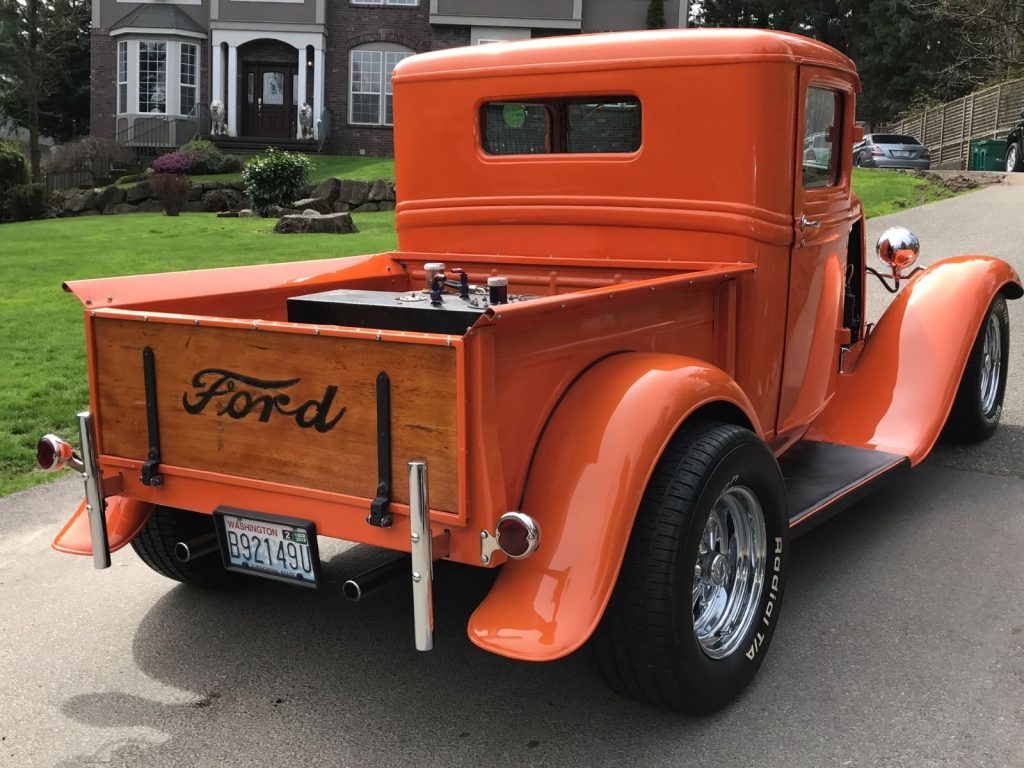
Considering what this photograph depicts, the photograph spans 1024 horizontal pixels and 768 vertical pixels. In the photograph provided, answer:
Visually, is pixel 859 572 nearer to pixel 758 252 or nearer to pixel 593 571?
pixel 758 252

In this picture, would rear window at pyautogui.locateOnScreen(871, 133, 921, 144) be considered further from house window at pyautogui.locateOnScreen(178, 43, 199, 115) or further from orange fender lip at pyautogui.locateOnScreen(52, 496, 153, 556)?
orange fender lip at pyautogui.locateOnScreen(52, 496, 153, 556)

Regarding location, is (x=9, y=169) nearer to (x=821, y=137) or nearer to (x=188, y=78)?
(x=188, y=78)

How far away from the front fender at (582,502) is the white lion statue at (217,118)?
92.1ft

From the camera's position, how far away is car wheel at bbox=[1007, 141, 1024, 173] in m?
22.3

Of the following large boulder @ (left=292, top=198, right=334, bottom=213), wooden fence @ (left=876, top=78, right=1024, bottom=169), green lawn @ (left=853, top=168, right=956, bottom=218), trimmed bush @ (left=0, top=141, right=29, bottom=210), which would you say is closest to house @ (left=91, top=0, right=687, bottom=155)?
trimmed bush @ (left=0, top=141, right=29, bottom=210)

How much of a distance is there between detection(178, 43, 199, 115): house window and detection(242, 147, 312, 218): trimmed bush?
11521mm

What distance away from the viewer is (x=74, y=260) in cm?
1354

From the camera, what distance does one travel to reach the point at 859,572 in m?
4.06

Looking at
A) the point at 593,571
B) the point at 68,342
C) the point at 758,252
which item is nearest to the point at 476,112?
the point at 758,252

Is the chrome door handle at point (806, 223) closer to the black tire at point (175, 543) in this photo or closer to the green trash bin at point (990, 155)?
the black tire at point (175, 543)

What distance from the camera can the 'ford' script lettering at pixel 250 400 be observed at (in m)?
2.79

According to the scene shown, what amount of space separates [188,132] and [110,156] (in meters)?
2.89

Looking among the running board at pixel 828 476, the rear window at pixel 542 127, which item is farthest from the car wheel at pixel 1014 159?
the rear window at pixel 542 127

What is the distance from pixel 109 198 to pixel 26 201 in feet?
8.31
